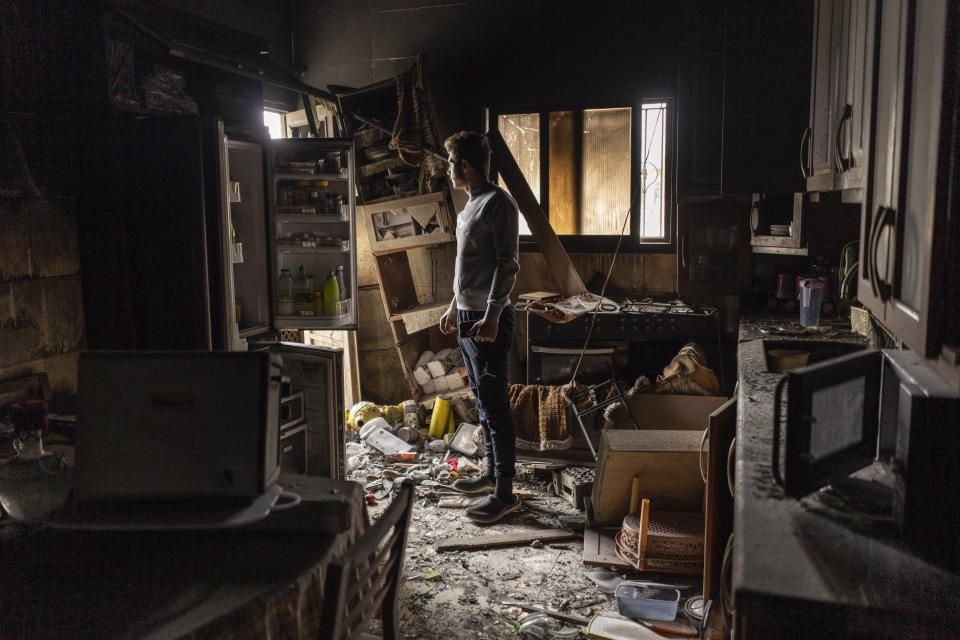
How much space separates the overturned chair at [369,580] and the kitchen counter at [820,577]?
0.70 meters

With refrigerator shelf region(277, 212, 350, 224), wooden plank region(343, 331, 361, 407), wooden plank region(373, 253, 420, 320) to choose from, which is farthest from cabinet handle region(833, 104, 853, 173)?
wooden plank region(343, 331, 361, 407)

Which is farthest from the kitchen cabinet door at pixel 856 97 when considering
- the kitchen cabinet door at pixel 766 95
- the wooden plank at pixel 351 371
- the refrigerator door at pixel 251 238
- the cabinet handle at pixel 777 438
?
the wooden plank at pixel 351 371

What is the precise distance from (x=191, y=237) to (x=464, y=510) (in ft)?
6.58

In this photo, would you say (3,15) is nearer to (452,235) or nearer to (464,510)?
(452,235)

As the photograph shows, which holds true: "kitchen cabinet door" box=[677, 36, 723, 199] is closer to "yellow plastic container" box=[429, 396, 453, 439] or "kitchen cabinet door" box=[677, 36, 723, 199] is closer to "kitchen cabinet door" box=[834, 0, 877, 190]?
"kitchen cabinet door" box=[834, 0, 877, 190]

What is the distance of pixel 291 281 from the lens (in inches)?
168

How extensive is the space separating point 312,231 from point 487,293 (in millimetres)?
1269

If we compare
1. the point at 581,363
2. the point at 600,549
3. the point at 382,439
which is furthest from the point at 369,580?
the point at 382,439

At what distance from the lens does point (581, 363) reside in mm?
4688

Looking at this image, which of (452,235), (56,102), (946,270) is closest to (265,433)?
(946,270)

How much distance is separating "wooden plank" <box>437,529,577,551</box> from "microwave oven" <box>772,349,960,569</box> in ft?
6.63

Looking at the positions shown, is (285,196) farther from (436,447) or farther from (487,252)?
(436,447)

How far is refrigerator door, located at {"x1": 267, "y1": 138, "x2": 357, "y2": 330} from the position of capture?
13.6 feet

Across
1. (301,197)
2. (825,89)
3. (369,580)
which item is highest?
(825,89)
